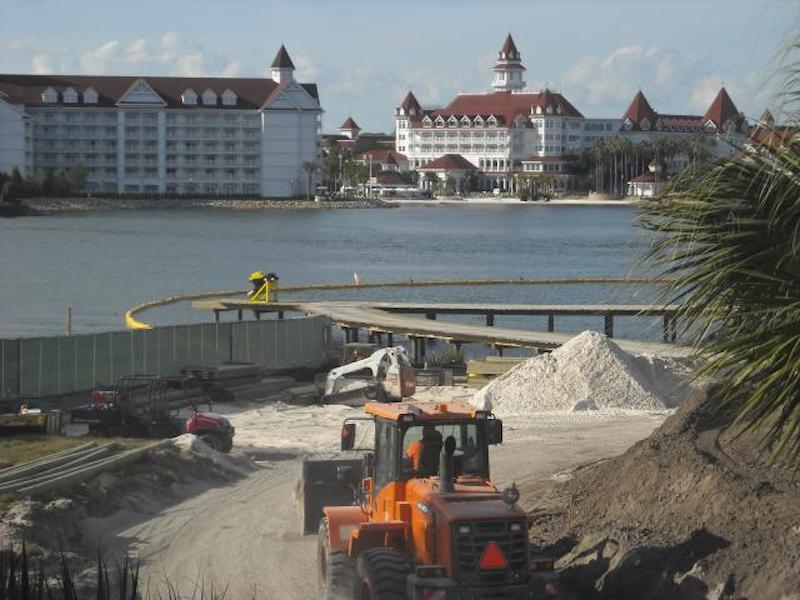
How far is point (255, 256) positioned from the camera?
371 feet

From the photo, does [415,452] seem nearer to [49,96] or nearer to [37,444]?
[37,444]

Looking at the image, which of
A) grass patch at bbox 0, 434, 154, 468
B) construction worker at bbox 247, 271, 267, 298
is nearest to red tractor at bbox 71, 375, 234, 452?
grass patch at bbox 0, 434, 154, 468

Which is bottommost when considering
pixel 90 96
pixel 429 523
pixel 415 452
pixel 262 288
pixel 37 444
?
pixel 37 444

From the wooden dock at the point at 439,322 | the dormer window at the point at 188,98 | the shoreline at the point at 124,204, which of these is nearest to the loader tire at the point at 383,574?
the wooden dock at the point at 439,322

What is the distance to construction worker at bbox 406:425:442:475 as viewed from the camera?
1266 centimetres

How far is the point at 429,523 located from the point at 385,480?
1.31 m

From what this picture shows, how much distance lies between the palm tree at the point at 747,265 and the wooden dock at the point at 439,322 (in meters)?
23.7

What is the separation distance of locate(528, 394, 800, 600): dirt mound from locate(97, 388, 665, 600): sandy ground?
1.96 metres

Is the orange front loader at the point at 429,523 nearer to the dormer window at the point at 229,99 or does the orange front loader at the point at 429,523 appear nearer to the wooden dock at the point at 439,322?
the wooden dock at the point at 439,322

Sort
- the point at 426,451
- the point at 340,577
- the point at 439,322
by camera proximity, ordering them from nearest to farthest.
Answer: the point at 426,451 → the point at 340,577 → the point at 439,322

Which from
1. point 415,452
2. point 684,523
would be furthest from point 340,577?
point 684,523

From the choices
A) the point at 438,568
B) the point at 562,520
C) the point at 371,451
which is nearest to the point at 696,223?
the point at 438,568

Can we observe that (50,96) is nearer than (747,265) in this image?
No

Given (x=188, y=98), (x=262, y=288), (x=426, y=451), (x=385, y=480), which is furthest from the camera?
(x=188, y=98)
